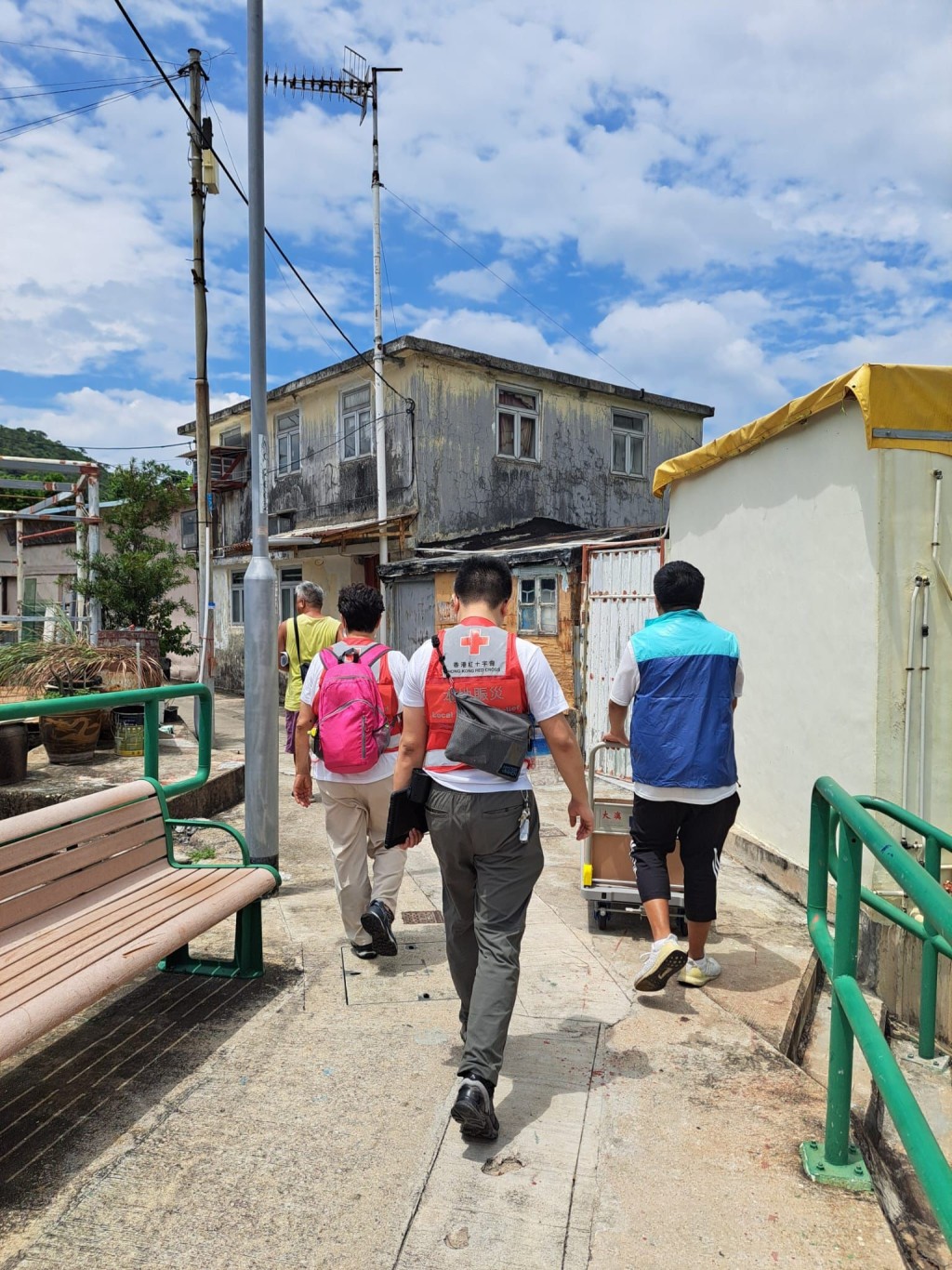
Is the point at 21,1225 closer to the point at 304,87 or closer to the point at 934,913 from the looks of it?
the point at 934,913

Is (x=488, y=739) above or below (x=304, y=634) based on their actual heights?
below

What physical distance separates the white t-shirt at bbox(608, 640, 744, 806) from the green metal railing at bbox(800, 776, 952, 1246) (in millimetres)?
717

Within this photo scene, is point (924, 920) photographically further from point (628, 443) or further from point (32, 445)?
point (32, 445)

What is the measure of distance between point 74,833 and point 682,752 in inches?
94.2

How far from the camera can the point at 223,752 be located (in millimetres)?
9414

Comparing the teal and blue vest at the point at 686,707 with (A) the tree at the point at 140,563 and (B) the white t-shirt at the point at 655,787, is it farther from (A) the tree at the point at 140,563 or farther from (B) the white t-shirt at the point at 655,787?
(A) the tree at the point at 140,563

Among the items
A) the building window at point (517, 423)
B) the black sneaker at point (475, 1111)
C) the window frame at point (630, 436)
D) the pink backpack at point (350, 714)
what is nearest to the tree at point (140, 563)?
the building window at point (517, 423)

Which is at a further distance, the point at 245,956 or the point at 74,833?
the point at 245,956

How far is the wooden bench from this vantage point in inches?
109

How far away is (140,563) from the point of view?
44.0ft

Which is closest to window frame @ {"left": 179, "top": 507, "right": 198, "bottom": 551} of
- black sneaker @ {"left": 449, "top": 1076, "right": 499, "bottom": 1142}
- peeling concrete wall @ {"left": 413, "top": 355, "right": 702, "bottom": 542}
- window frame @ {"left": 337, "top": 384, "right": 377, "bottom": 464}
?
window frame @ {"left": 337, "top": 384, "right": 377, "bottom": 464}

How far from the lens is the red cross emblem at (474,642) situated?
305 cm

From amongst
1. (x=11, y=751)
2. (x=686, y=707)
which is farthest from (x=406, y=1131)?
(x=11, y=751)

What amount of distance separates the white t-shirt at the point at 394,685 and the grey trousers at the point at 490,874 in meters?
1.15
